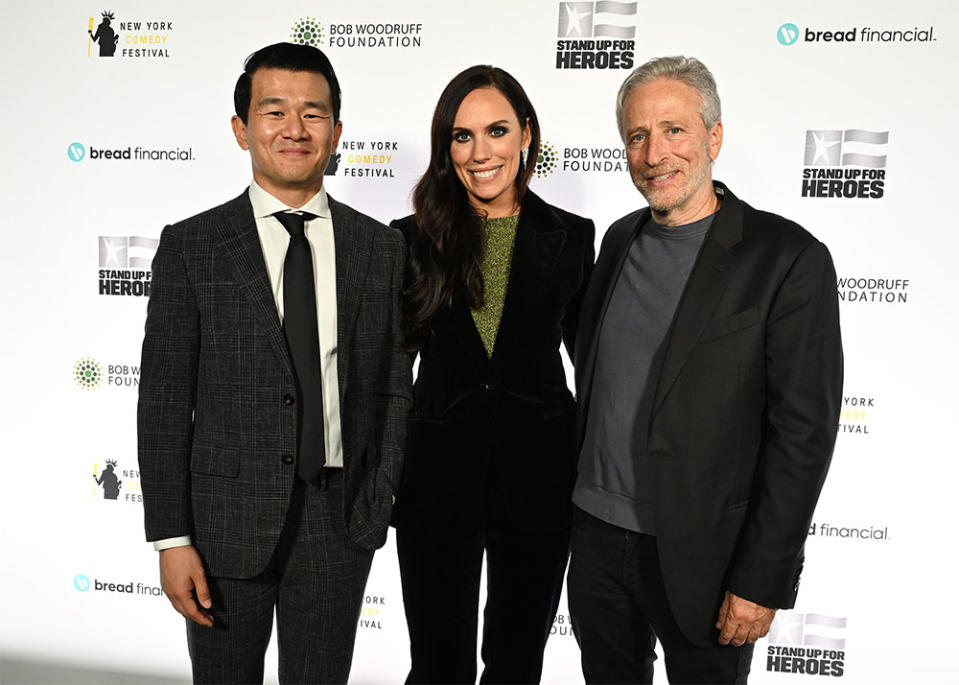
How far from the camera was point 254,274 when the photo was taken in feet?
5.37

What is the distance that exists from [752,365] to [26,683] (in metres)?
3.45

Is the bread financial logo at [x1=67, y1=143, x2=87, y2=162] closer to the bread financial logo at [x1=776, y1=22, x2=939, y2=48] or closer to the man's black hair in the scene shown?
the man's black hair

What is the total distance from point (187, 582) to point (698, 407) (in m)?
1.18

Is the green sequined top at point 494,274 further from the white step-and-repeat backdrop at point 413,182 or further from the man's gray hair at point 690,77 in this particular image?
the white step-and-repeat backdrop at point 413,182

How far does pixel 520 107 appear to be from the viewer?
1.92 m

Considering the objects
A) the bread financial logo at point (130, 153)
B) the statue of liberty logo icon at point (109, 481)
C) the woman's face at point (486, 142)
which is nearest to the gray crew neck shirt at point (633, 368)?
the woman's face at point (486, 142)

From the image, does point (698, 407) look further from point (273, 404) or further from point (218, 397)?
point (218, 397)

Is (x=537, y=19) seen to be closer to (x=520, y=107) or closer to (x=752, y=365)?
(x=520, y=107)

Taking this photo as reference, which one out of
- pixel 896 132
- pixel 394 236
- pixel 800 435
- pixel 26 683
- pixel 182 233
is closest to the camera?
pixel 800 435

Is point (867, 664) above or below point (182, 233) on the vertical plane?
below

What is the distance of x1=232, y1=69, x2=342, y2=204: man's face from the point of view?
1693 mm

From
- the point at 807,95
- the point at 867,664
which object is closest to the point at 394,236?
the point at 807,95

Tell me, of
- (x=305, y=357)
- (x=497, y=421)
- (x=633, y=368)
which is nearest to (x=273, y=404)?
(x=305, y=357)

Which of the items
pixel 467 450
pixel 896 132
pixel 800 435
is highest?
pixel 896 132
